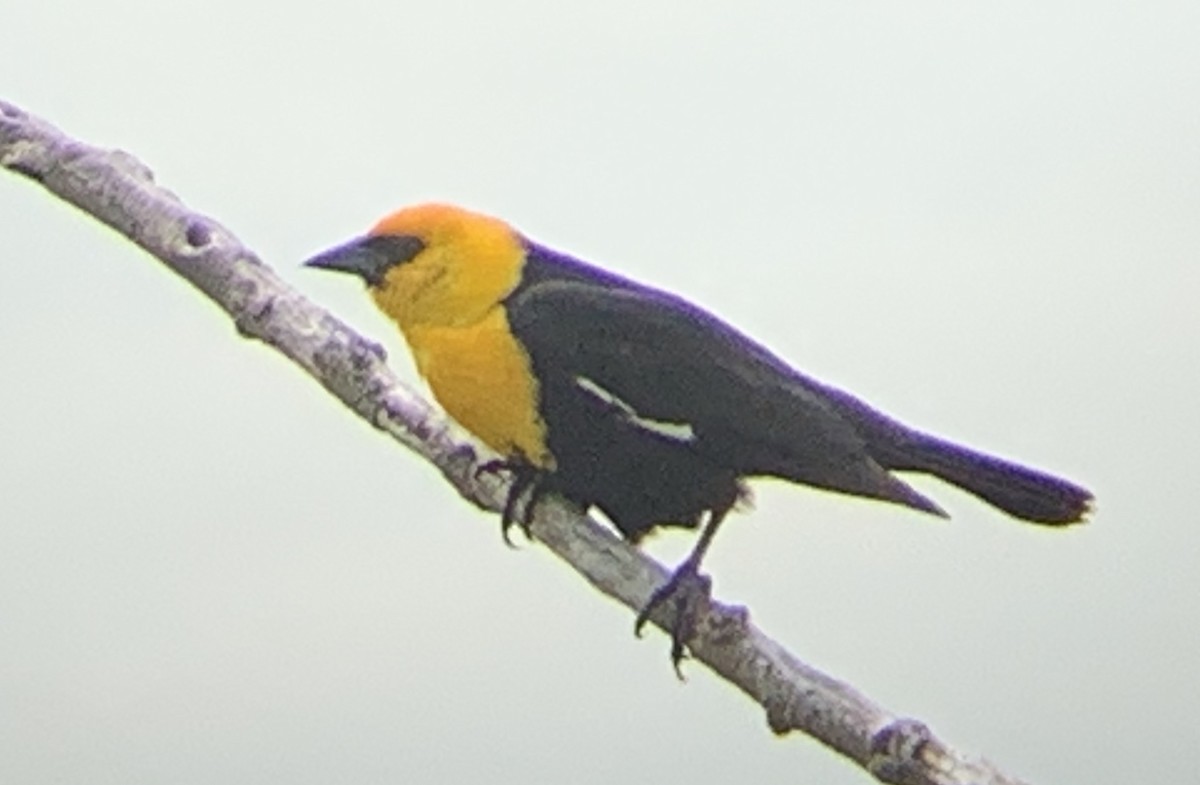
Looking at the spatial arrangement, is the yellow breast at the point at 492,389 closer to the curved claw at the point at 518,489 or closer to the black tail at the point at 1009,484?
the curved claw at the point at 518,489

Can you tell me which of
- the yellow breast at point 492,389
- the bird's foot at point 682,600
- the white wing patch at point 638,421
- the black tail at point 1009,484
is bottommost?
the bird's foot at point 682,600

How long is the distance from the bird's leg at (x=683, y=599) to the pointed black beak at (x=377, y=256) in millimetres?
249

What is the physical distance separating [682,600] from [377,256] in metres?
0.28

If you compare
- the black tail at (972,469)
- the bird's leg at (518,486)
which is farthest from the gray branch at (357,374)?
the black tail at (972,469)

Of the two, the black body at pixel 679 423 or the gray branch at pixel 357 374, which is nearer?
the gray branch at pixel 357 374

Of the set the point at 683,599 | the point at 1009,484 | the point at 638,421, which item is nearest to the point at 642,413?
the point at 638,421

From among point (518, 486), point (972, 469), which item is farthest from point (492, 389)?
point (972, 469)

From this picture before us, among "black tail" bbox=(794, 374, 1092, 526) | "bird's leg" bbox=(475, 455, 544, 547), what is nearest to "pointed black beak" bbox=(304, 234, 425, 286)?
"bird's leg" bbox=(475, 455, 544, 547)

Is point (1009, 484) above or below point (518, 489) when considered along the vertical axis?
above

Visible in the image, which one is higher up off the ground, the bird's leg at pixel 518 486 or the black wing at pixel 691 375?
the black wing at pixel 691 375

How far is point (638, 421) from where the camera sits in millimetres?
1305

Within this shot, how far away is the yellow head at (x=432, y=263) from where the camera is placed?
4.41 ft

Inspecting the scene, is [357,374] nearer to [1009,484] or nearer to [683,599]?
[683,599]

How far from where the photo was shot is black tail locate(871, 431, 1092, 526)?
51.1 inches
